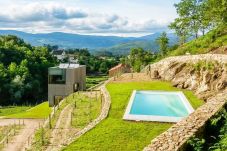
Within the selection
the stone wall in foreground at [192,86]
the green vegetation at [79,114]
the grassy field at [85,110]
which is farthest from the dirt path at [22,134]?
the stone wall in foreground at [192,86]

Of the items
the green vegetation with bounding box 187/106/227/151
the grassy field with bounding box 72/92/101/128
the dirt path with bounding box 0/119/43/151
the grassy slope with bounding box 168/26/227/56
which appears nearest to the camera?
the green vegetation with bounding box 187/106/227/151

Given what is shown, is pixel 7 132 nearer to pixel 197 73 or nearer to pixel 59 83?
pixel 59 83

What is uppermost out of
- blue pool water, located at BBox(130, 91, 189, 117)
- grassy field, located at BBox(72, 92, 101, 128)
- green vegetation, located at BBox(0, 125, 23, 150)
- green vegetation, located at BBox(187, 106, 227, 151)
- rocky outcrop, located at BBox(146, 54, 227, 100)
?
rocky outcrop, located at BBox(146, 54, 227, 100)

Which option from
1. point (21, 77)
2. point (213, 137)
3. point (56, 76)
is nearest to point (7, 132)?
point (56, 76)

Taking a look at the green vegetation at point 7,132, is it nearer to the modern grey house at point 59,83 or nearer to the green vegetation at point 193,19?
the modern grey house at point 59,83

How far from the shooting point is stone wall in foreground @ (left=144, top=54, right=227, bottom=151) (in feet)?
36.1

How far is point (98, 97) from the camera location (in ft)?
89.2

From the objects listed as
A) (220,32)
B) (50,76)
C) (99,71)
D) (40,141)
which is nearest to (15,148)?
(40,141)

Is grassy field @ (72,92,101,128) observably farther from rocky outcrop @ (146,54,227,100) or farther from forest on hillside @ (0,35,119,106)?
forest on hillside @ (0,35,119,106)

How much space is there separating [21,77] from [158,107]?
50.3m

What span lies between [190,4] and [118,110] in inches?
1075

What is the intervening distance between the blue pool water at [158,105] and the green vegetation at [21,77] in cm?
4222

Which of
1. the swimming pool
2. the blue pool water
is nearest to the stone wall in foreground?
the swimming pool

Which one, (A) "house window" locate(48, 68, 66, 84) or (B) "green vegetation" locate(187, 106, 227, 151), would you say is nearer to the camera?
Answer: (B) "green vegetation" locate(187, 106, 227, 151)
